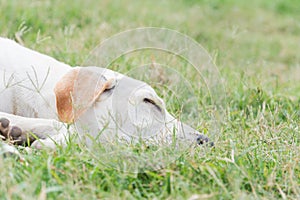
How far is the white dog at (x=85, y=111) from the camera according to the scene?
330 cm

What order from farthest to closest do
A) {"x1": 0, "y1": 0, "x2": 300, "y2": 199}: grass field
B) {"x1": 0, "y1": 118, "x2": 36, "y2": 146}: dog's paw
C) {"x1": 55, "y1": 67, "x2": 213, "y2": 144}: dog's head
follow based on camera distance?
1. {"x1": 0, "y1": 118, "x2": 36, "y2": 146}: dog's paw
2. {"x1": 55, "y1": 67, "x2": 213, "y2": 144}: dog's head
3. {"x1": 0, "y1": 0, "x2": 300, "y2": 199}: grass field

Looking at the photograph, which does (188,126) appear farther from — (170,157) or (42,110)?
(42,110)

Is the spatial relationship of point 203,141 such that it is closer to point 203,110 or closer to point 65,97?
point 65,97

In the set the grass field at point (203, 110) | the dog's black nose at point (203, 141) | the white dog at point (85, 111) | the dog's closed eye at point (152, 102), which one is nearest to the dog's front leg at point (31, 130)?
the white dog at point (85, 111)

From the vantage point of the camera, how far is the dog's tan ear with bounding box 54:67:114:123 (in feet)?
11.2

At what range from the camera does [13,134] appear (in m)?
3.44

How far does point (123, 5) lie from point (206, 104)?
3779mm

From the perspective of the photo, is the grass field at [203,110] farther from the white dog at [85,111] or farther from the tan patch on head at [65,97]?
the tan patch on head at [65,97]

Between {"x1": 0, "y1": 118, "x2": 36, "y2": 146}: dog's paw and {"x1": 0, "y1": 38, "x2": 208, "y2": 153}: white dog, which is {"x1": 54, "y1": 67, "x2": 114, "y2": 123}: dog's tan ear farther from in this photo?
{"x1": 0, "y1": 118, "x2": 36, "y2": 146}: dog's paw

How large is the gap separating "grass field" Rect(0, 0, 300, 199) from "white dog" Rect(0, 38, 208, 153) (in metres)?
0.21

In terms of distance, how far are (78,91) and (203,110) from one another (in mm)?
1183

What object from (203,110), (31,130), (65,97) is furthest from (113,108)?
(203,110)

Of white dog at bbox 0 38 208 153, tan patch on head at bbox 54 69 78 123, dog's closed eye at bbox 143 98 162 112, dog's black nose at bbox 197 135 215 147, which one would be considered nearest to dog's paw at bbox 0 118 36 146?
white dog at bbox 0 38 208 153

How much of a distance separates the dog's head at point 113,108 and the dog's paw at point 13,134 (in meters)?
0.22
